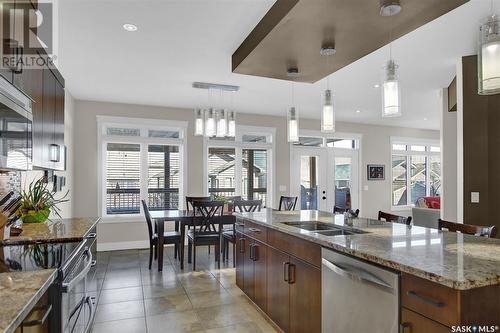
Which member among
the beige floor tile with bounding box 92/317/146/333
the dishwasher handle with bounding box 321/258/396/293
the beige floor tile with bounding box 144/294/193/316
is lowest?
the beige floor tile with bounding box 92/317/146/333

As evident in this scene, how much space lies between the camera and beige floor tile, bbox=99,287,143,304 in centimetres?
349

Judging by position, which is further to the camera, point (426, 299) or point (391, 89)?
point (391, 89)

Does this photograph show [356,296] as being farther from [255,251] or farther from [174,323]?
[174,323]

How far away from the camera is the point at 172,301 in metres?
3.46

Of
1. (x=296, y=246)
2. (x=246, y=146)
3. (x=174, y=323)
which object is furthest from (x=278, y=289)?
(x=246, y=146)

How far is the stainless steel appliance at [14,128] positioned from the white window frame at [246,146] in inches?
175

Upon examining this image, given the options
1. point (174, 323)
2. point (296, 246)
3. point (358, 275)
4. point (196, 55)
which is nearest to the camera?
point (358, 275)

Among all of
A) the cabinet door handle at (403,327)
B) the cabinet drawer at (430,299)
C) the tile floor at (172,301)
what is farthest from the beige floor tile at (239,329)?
the cabinet drawer at (430,299)

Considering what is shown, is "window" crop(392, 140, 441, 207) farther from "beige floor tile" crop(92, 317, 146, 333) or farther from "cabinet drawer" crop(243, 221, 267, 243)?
"beige floor tile" crop(92, 317, 146, 333)

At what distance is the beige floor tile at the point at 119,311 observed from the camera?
10.1ft

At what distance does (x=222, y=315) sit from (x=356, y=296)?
5.59ft

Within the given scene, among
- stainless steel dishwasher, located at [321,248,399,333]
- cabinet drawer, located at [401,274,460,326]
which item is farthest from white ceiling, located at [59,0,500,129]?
cabinet drawer, located at [401,274,460,326]

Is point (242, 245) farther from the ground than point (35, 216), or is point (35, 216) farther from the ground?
point (35, 216)

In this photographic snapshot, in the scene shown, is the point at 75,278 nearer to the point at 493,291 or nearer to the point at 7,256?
the point at 7,256
